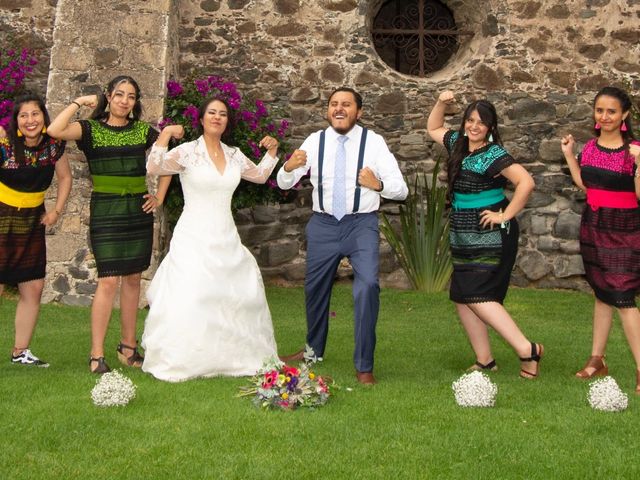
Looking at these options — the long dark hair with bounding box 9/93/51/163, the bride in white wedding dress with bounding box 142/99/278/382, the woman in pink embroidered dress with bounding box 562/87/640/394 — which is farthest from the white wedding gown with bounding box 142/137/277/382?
the woman in pink embroidered dress with bounding box 562/87/640/394

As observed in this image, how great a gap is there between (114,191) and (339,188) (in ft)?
4.41

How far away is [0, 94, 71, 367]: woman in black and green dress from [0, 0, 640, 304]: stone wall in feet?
12.6

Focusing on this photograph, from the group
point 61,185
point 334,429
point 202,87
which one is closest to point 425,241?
point 202,87

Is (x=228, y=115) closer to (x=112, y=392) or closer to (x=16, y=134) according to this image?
(x=16, y=134)

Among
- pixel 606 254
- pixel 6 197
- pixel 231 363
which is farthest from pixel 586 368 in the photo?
pixel 6 197

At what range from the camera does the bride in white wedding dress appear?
5.12 meters

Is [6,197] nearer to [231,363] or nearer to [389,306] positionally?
[231,363]

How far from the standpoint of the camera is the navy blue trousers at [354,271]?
5086 mm

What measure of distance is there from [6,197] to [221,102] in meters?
1.37

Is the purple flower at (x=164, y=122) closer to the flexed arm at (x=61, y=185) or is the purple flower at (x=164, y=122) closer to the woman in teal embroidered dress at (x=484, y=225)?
the flexed arm at (x=61, y=185)

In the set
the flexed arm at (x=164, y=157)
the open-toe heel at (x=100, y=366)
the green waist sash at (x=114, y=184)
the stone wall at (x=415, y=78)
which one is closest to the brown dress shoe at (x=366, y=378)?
the open-toe heel at (x=100, y=366)

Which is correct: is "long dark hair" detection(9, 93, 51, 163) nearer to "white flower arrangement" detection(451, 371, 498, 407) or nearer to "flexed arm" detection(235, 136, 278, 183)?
"flexed arm" detection(235, 136, 278, 183)

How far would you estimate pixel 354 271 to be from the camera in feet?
17.3

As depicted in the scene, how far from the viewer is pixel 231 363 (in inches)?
204
